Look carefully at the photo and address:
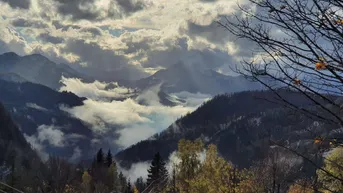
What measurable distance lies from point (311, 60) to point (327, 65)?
1.50ft

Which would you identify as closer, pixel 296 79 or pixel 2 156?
pixel 296 79

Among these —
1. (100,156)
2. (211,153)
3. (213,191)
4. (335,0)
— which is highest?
(100,156)

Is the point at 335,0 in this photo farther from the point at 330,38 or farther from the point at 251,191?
the point at 251,191

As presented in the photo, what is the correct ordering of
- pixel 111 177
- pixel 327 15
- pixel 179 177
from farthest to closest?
pixel 111 177 → pixel 179 177 → pixel 327 15

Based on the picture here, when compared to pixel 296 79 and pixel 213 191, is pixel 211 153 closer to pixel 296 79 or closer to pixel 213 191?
pixel 213 191

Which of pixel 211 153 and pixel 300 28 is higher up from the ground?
pixel 211 153

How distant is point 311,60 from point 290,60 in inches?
13.3

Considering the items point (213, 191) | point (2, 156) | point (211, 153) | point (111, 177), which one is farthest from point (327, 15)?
point (2, 156)

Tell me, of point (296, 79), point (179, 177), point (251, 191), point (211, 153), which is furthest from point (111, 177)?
point (296, 79)

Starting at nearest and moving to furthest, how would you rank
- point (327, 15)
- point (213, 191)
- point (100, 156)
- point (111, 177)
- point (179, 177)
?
point (327, 15) < point (213, 191) < point (179, 177) < point (111, 177) < point (100, 156)

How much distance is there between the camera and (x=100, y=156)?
11956cm

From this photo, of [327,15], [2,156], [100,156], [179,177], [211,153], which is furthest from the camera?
[2,156]

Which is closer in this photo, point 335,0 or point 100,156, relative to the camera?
point 335,0

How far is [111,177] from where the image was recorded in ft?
337
